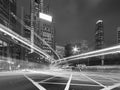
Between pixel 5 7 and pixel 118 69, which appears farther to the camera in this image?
pixel 5 7

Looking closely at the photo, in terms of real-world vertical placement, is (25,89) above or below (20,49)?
below

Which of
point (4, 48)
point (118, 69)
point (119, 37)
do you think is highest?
point (119, 37)

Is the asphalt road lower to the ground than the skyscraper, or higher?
lower

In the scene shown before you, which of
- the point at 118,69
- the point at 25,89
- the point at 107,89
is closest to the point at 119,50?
the point at 118,69

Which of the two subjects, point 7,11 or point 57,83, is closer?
point 57,83

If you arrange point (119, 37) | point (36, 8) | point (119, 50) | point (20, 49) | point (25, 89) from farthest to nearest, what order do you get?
point (36, 8)
point (119, 37)
point (20, 49)
point (119, 50)
point (25, 89)

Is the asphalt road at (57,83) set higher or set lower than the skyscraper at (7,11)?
lower

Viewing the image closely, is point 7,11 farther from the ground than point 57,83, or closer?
farther from the ground

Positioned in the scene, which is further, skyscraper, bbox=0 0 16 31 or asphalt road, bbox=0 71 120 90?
skyscraper, bbox=0 0 16 31

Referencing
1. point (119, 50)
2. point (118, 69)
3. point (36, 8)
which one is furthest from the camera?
point (36, 8)

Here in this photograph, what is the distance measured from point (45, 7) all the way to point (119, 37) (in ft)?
207

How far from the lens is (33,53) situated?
74.2 metres

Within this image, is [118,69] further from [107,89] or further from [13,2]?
[13,2]

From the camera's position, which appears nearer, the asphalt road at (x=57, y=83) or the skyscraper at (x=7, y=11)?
the asphalt road at (x=57, y=83)
